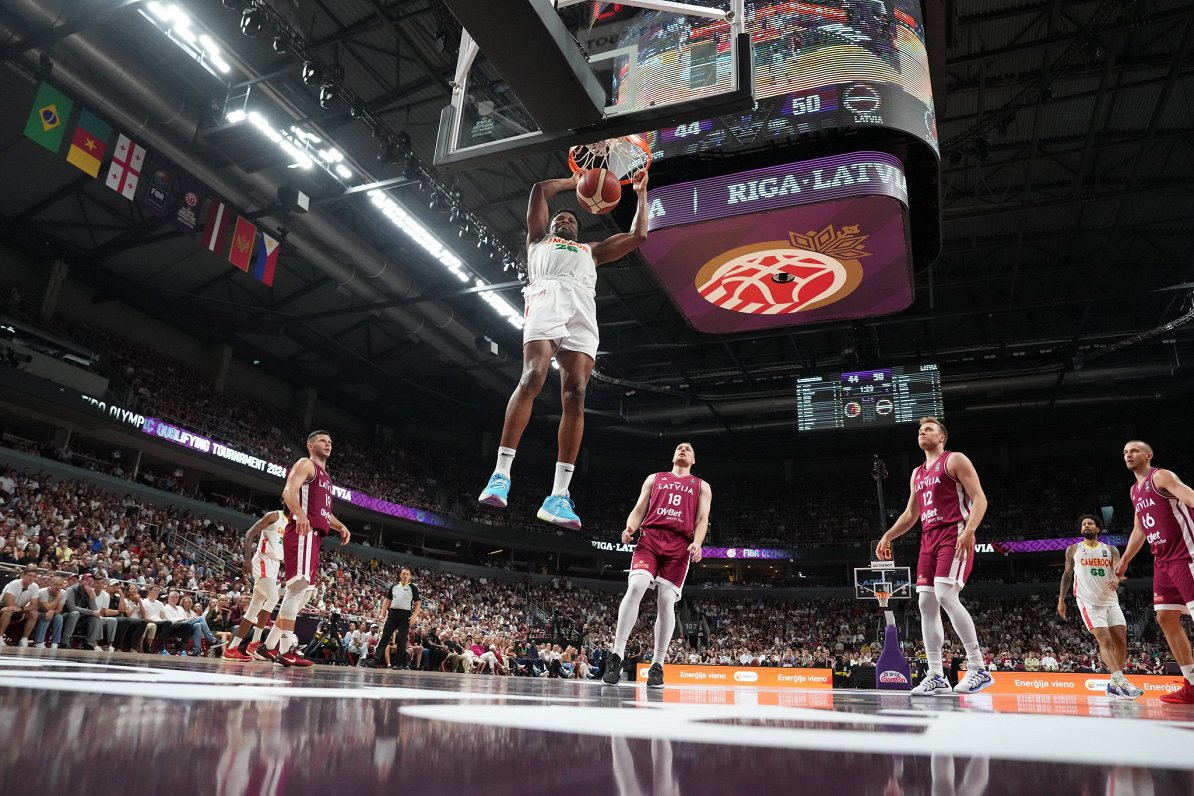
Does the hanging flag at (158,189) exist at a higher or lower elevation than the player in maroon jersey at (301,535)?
higher

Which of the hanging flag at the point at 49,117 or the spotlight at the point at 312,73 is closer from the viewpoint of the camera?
the hanging flag at the point at 49,117

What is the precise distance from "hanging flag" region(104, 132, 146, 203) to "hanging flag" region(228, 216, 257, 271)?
2092mm

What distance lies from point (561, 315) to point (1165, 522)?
14.0 feet

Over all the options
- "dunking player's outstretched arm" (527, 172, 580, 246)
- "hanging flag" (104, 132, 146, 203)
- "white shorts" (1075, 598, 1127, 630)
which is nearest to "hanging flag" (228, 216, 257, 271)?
"hanging flag" (104, 132, 146, 203)

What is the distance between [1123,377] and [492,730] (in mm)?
26705

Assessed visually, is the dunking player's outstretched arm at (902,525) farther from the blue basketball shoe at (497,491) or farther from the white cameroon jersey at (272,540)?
the white cameroon jersey at (272,540)

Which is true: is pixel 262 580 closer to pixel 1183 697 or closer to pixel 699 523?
pixel 699 523

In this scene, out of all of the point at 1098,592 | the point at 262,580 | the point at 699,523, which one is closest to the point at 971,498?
the point at 699,523

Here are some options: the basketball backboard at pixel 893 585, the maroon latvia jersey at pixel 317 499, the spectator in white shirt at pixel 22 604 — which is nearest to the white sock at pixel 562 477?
the maroon latvia jersey at pixel 317 499

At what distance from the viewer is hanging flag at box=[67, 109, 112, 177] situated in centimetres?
1163

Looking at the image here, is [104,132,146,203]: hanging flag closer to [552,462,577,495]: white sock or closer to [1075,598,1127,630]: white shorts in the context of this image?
[552,462,577,495]: white sock

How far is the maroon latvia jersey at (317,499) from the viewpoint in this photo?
5840 mm

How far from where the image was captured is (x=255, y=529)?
6648mm

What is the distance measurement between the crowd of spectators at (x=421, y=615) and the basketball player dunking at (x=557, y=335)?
704 centimetres
